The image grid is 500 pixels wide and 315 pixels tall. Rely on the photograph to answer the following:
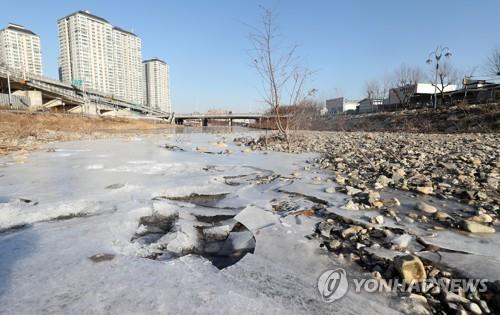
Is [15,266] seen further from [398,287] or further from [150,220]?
[398,287]

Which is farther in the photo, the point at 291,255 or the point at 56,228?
the point at 56,228

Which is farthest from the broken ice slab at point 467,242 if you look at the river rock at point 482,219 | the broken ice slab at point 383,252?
the broken ice slab at point 383,252

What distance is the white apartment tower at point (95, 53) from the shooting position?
61.6 m

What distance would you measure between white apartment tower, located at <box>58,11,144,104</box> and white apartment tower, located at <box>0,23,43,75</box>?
5866mm

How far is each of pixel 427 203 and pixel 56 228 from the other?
137 inches

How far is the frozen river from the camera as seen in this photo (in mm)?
1174

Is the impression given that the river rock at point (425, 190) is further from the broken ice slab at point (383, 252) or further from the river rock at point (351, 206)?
the broken ice slab at point (383, 252)

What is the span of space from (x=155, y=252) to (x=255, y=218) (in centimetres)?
90

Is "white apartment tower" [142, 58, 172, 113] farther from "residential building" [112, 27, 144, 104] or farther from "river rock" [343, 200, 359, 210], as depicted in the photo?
"river rock" [343, 200, 359, 210]

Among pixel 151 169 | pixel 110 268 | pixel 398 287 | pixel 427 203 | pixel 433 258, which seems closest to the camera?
pixel 398 287

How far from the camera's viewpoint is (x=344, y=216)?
7.32 feet

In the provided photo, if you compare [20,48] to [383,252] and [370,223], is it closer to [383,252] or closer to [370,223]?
[370,223]

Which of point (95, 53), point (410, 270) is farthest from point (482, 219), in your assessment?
point (95, 53)

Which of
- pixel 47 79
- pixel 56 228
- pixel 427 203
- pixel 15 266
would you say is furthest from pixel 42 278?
pixel 47 79
